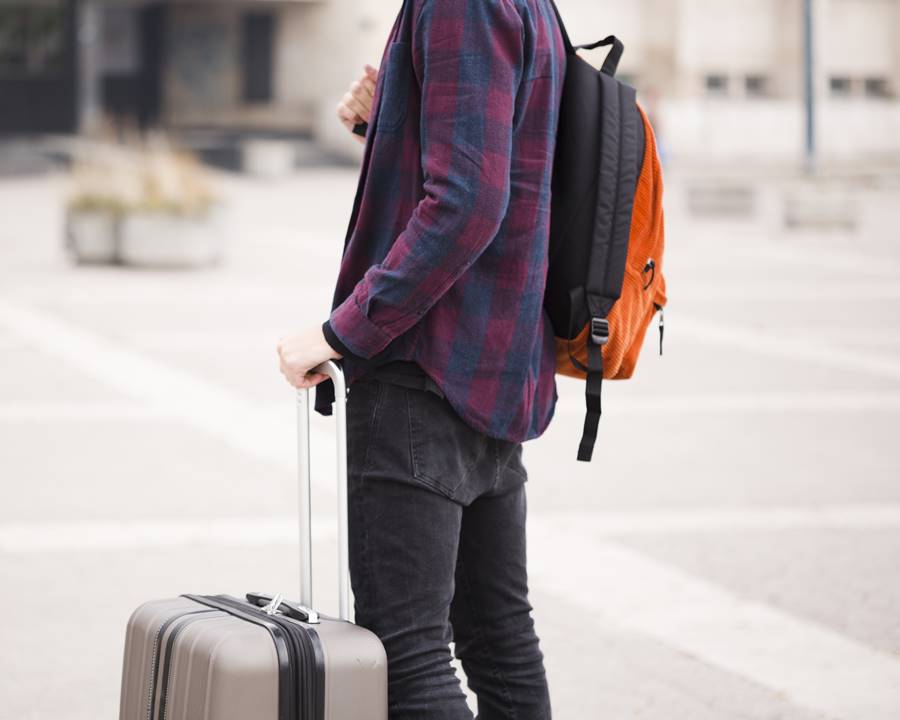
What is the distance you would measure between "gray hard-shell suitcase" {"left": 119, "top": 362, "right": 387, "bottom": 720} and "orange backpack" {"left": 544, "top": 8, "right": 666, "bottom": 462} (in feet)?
1.32

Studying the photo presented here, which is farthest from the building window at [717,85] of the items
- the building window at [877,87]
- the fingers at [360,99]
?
the fingers at [360,99]

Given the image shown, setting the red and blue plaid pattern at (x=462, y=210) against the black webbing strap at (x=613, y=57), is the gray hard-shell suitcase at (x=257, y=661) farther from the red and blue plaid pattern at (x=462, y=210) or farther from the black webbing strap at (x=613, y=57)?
the black webbing strap at (x=613, y=57)

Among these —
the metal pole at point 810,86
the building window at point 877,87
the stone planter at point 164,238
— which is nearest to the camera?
the stone planter at point 164,238

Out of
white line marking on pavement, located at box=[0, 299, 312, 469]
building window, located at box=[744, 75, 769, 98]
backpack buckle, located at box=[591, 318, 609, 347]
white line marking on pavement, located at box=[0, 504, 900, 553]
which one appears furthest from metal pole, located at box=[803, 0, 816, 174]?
backpack buckle, located at box=[591, 318, 609, 347]

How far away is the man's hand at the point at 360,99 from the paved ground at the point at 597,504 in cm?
163

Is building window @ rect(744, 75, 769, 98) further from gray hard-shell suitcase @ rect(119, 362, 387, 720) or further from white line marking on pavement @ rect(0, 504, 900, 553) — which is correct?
gray hard-shell suitcase @ rect(119, 362, 387, 720)

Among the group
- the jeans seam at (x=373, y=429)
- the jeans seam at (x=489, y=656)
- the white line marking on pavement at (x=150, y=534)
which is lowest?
the white line marking on pavement at (x=150, y=534)

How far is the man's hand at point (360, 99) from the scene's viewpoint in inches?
104

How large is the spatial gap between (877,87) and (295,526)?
4132 centimetres

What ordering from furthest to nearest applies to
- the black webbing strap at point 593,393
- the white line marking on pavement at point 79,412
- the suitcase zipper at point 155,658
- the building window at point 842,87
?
the building window at point 842,87
the white line marking on pavement at point 79,412
the black webbing strap at point 593,393
the suitcase zipper at point 155,658

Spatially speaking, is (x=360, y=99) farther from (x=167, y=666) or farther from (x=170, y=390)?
(x=170, y=390)

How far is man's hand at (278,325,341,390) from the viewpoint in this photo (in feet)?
7.43

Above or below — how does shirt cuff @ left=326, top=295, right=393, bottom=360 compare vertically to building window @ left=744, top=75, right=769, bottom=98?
below

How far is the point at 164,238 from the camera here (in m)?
14.2
